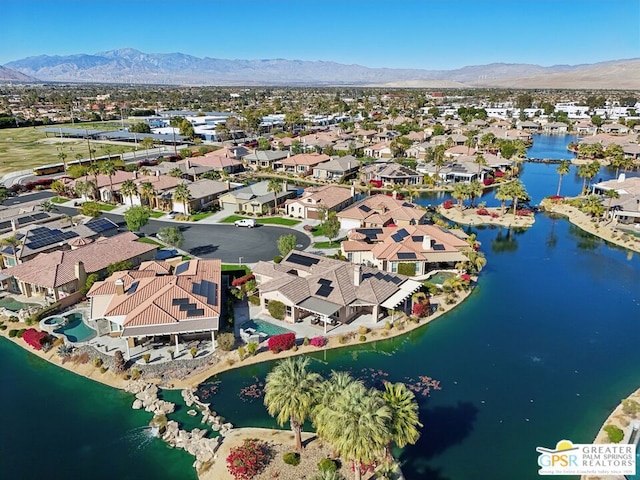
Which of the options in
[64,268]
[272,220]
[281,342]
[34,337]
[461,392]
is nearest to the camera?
[461,392]

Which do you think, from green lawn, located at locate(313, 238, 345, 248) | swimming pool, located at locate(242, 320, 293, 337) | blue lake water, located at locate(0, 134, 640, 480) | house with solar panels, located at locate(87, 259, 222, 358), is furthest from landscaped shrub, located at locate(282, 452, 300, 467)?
green lawn, located at locate(313, 238, 345, 248)

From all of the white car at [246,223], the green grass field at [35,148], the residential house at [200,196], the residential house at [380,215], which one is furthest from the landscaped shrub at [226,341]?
the green grass field at [35,148]

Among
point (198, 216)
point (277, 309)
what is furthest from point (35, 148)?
point (277, 309)

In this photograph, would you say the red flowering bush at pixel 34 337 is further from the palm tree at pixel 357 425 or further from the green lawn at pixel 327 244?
the green lawn at pixel 327 244

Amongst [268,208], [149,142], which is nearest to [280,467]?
[268,208]

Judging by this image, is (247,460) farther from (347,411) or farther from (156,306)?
(156,306)

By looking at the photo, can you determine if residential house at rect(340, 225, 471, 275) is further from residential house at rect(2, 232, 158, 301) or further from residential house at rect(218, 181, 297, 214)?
residential house at rect(2, 232, 158, 301)
